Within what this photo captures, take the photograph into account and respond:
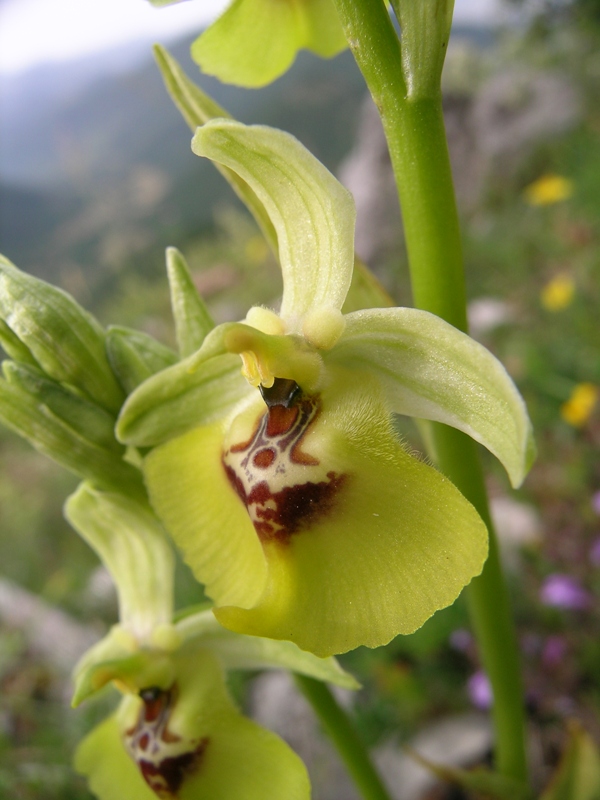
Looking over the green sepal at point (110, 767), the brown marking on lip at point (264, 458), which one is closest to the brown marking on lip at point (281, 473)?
the brown marking on lip at point (264, 458)

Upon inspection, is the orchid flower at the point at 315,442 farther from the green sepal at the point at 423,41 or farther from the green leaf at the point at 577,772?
the green leaf at the point at 577,772

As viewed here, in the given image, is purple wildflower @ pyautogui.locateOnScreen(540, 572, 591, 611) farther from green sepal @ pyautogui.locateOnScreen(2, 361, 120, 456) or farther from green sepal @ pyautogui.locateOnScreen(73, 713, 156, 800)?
green sepal @ pyautogui.locateOnScreen(2, 361, 120, 456)

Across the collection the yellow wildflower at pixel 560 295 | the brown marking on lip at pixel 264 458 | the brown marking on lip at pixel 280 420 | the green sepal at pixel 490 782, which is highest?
the brown marking on lip at pixel 280 420

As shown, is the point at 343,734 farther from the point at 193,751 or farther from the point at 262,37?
the point at 262,37

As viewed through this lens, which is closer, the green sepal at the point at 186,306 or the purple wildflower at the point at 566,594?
the green sepal at the point at 186,306

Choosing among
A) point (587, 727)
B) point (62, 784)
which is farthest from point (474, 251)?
point (62, 784)

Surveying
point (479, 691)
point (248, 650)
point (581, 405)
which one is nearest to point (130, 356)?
point (248, 650)

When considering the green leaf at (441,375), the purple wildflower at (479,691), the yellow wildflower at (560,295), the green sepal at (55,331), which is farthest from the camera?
the yellow wildflower at (560,295)
